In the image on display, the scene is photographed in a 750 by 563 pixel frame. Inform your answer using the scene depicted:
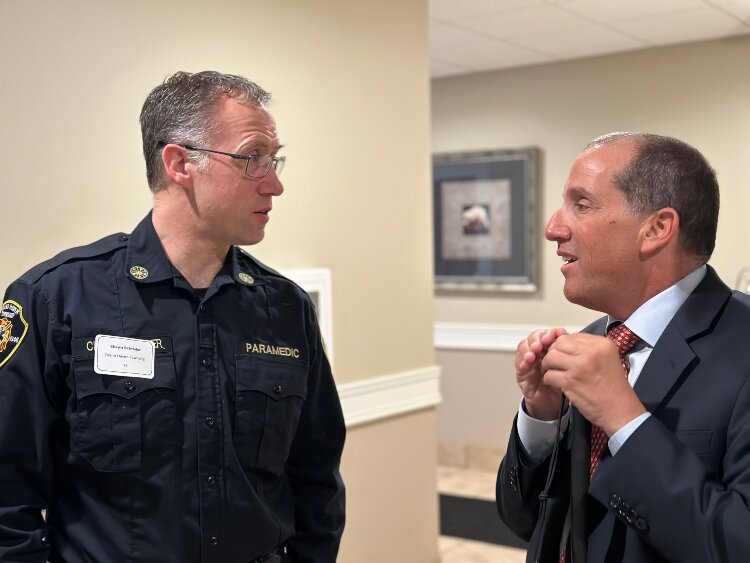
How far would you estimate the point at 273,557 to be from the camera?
6.28ft

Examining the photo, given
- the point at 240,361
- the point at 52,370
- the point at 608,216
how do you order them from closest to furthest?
the point at 608,216 < the point at 52,370 < the point at 240,361

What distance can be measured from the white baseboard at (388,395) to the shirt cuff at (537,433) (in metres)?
1.98

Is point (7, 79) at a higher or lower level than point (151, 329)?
higher

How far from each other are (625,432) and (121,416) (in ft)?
3.14

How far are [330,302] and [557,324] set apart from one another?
305cm

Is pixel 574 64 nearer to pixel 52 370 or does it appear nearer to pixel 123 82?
pixel 123 82

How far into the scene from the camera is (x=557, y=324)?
6191mm

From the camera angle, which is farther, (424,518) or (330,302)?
(424,518)

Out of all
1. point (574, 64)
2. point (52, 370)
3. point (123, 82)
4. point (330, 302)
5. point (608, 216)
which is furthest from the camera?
point (574, 64)

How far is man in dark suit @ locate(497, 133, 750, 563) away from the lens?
4.16ft

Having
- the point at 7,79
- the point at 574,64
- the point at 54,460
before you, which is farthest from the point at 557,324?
the point at 54,460

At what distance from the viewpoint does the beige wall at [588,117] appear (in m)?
5.52

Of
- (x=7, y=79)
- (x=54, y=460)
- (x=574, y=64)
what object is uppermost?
(x=574, y=64)

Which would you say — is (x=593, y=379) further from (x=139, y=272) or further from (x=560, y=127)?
(x=560, y=127)
